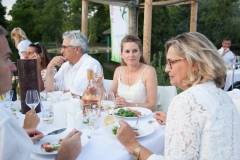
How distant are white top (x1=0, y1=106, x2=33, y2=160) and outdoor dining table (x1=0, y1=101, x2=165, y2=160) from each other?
402 mm

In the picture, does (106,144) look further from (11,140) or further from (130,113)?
(11,140)

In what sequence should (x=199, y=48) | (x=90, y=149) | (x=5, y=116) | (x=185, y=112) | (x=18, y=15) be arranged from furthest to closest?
1. (x=18, y=15)
2. (x=90, y=149)
3. (x=199, y=48)
4. (x=185, y=112)
5. (x=5, y=116)

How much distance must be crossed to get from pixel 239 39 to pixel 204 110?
26837 mm

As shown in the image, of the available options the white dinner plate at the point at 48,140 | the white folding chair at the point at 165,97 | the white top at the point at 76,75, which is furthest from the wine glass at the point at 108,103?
the white folding chair at the point at 165,97

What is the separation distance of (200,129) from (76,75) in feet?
7.23

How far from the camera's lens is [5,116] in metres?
0.87

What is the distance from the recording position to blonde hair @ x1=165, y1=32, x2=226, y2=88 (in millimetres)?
1273

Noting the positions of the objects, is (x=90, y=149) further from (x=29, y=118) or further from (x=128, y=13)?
(x=128, y=13)

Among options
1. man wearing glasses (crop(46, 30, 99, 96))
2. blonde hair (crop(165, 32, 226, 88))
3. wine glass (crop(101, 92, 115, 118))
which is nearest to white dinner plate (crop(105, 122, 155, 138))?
wine glass (crop(101, 92, 115, 118))

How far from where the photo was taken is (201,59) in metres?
1.27

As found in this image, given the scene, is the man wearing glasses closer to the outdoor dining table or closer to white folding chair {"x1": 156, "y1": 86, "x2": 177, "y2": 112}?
white folding chair {"x1": 156, "y1": 86, "x2": 177, "y2": 112}

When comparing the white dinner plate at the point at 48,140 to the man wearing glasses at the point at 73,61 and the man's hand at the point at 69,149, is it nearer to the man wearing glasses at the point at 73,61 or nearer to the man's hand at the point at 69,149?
the man's hand at the point at 69,149

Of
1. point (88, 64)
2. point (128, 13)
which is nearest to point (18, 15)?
point (128, 13)

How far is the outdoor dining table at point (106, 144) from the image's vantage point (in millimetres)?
1328
